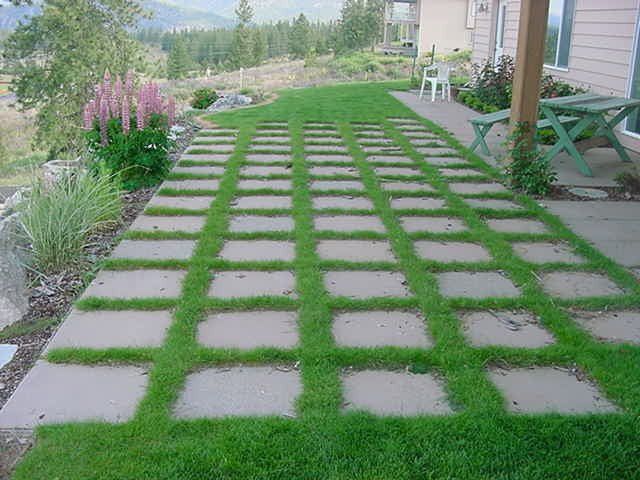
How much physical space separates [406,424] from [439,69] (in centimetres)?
1146

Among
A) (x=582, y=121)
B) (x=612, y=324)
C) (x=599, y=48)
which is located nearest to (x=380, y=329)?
(x=612, y=324)

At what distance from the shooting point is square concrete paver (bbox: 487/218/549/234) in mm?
4781

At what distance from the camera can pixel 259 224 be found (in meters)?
4.80

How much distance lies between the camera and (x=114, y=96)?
5.97 meters

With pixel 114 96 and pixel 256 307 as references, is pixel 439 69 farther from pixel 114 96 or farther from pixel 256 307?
pixel 256 307

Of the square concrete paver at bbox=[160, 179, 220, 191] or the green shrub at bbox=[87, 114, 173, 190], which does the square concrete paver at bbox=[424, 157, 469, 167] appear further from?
the green shrub at bbox=[87, 114, 173, 190]

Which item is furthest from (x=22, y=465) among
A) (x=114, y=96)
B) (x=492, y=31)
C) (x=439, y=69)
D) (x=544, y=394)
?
(x=492, y=31)

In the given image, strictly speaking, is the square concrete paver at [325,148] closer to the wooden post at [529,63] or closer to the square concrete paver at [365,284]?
the wooden post at [529,63]

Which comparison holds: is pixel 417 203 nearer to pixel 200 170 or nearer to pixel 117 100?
pixel 200 170

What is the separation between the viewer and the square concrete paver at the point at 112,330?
9.79 ft

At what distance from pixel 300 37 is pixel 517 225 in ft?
141

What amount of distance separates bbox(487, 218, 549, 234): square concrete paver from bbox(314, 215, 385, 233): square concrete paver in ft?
2.85

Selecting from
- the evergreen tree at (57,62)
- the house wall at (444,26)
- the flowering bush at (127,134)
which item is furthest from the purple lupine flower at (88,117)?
the house wall at (444,26)

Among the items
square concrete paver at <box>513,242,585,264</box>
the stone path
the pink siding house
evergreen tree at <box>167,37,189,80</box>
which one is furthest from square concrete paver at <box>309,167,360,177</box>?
evergreen tree at <box>167,37,189,80</box>
